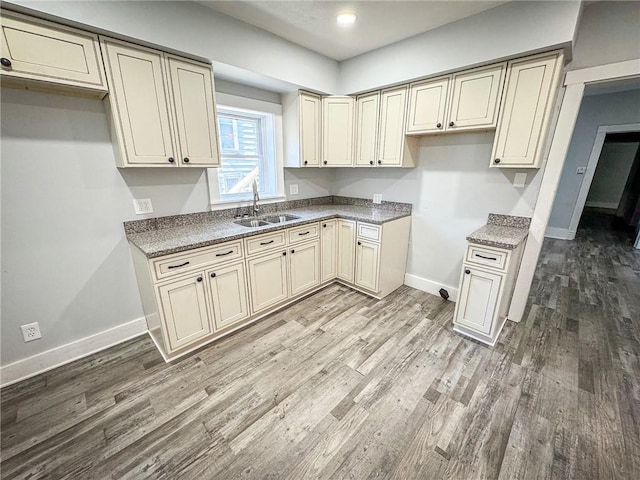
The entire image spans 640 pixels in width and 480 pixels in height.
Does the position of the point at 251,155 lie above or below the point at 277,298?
above

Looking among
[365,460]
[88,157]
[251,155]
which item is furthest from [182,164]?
[365,460]

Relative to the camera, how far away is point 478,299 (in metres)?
2.18

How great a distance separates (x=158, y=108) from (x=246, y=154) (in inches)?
41.5

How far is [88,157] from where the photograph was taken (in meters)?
1.86

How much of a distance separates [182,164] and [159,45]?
0.79 m

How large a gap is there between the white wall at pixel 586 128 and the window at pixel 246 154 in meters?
5.27

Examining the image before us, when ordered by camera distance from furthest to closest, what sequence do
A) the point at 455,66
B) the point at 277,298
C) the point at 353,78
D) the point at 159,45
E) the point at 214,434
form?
1. the point at 353,78
2. the point at 277,298
3. the point at 455,66
4. the point at 159,45
5. the point at 214,434

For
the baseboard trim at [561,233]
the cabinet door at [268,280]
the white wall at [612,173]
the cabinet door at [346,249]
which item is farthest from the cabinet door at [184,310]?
the white wall at [612,173]

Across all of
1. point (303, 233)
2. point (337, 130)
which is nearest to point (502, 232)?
point (303, 233)

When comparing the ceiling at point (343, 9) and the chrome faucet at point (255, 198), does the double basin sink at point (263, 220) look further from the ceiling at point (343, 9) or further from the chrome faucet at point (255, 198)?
the ceiling at point (343, 9)

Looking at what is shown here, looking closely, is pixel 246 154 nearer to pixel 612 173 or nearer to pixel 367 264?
pixel 367 264

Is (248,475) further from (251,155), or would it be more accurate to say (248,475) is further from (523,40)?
(523,40)

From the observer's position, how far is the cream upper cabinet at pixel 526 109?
1865mm

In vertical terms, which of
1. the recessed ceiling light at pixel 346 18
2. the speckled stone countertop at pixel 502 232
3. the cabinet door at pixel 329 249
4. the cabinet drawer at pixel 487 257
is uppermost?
the recessed ceiling light at pixel 346 18
